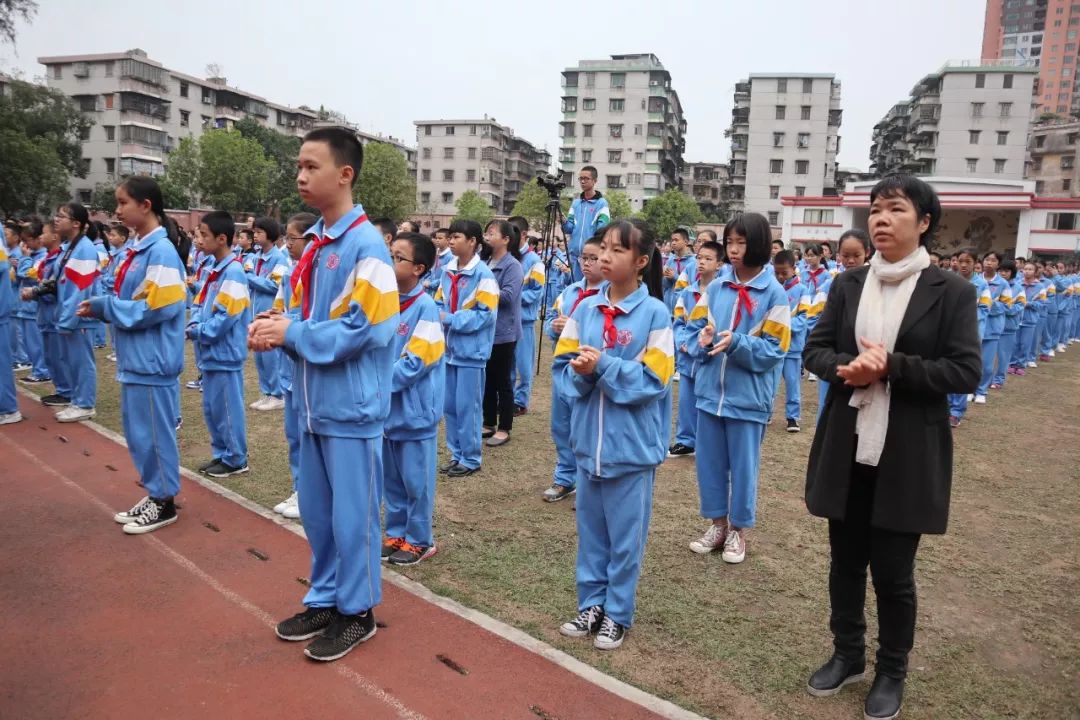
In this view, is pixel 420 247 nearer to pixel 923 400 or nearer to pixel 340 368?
pixel 340 368

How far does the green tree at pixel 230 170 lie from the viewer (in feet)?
145

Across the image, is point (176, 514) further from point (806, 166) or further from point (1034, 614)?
point (806, 166)

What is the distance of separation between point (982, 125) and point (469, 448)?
6335 centimetres

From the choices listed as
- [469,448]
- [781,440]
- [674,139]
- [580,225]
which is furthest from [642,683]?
[674,139]

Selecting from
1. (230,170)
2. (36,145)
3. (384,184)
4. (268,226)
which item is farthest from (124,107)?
(268,226)

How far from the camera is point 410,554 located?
14.5ft

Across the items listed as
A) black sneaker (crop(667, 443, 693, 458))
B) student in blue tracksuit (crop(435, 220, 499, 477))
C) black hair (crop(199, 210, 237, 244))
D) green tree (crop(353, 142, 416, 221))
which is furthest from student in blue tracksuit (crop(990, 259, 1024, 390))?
green tree (crop(353, 142, 416, 221))

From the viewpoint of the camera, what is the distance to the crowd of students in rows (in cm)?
325

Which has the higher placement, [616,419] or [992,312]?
[992,312]

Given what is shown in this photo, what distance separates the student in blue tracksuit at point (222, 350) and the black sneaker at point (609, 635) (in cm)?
378

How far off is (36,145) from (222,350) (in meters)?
38.5

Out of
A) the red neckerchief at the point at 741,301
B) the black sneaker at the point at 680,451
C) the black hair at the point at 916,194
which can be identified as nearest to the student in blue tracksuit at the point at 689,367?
the black sneaker at the point at 680,451

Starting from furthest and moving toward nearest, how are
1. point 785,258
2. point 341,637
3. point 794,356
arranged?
point 794,356, point 785,258, point 341,637

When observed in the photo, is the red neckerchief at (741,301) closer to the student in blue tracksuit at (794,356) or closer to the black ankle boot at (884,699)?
the black ankle boot at (884,699)
